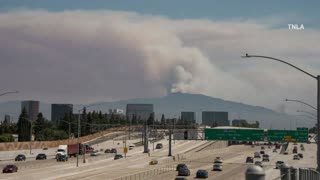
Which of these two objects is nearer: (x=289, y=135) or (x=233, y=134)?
(x=289, y=135)

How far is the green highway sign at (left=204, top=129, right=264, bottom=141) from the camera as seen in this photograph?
13525 cm

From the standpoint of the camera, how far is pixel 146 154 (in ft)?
464

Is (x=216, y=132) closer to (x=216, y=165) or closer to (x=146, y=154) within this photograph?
(x=146, y=154)

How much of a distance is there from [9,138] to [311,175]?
496 feet

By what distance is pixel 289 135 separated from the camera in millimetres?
131000

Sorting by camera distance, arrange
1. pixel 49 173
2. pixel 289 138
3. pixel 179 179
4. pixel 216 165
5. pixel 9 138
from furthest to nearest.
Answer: pixel 9 138
pixel 289 138
pixel 216 165
pixel 49 173
pixel 179 179

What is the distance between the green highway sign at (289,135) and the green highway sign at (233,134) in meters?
2.68

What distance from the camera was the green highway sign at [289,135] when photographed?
131m

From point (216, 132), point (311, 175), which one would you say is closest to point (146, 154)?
point (216, 132)

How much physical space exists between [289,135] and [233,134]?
43.0 ft

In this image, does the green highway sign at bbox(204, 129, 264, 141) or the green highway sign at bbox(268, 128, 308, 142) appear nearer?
the green highway sign at bbox(268, 128, 308, 142)

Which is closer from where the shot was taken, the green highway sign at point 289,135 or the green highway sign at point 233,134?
the green highway sign at point 289,135

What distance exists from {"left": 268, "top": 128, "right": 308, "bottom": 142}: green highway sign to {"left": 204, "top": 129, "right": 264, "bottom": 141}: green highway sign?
2681mm

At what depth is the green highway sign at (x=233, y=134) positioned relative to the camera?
444 ft
